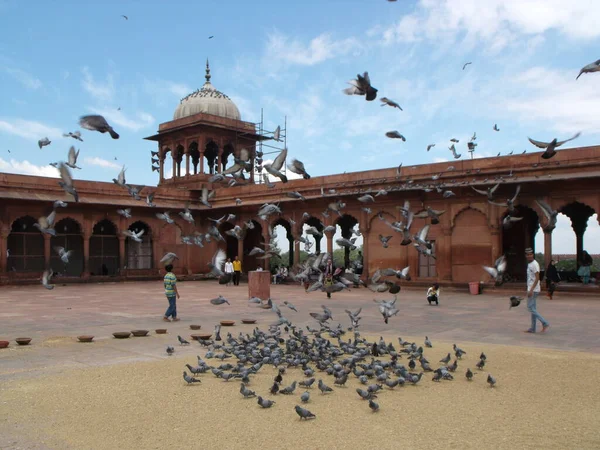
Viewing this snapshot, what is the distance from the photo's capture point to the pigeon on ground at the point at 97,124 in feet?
30.6

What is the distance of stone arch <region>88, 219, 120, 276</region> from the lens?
97.7 feet

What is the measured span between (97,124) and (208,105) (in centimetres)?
2693

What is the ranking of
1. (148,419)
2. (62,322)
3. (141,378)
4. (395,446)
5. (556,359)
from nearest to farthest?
(395,446) < (148,419) < (141,378) < (556,359) < (62,322)

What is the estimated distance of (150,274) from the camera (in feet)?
94.1

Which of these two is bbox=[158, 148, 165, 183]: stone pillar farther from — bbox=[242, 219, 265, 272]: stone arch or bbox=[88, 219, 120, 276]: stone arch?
bbox=[242, 219, 265, 272]: stone arch

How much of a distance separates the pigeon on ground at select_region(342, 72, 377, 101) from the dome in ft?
91.2

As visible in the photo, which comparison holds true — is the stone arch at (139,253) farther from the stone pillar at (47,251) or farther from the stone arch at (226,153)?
the stone arch at (226,153)

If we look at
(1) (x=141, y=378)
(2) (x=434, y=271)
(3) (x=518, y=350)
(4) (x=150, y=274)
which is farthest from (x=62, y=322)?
(4) (x=150, y=274)

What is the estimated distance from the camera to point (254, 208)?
2811 centimetres

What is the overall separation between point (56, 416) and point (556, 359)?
20.1 ft

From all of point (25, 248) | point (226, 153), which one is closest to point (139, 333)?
point (25, 248)

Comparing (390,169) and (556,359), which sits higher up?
(390,169)

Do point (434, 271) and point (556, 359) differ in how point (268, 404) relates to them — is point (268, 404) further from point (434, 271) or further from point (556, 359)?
point (434, 271)

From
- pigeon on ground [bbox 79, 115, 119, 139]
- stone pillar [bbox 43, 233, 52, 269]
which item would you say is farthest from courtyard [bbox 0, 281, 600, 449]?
stone pillar [bbox 43, 233, 52, 269]
